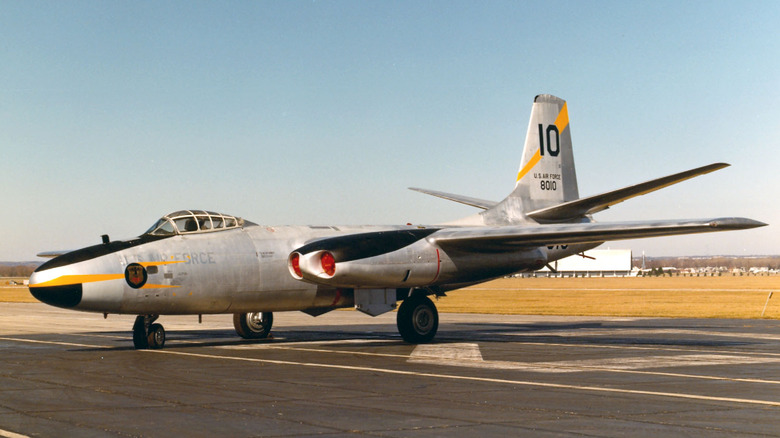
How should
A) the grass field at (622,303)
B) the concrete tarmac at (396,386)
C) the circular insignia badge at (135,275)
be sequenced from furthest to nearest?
the grass field at (622,303) < the circular insignia badge at (135,275) < the concrete tarmac at (396,386)

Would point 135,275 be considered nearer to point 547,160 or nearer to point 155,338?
point 155,338

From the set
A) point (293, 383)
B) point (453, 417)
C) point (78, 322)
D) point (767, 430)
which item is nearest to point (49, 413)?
point (293, 383)

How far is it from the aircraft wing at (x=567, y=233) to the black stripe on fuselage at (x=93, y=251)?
7.31 metres

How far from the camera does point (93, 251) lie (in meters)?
18.3

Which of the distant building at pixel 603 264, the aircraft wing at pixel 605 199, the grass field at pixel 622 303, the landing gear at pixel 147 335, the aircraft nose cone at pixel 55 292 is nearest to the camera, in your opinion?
the aircraft nose cone at pixel 55 292

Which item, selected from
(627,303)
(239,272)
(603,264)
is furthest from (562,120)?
(603,264)

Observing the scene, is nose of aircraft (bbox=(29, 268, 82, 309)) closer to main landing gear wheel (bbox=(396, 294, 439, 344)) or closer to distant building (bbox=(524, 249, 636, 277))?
main landing gear wheel (bbox=(396, 294, 439, 344))

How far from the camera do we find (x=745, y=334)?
2461 centimetres

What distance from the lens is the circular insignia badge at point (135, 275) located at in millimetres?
18203

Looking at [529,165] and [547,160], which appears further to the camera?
[547,160]

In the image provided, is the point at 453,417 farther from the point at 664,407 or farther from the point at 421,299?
the point at 421,299

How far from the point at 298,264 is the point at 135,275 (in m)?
3.92

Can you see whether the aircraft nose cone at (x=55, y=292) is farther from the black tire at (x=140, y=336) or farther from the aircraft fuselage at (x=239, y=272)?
the black tire at (x=140, y=336)

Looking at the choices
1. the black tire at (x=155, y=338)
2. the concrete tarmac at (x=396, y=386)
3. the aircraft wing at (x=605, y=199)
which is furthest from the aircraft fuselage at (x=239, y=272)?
the aircraft wing at (x=605, y=199)
